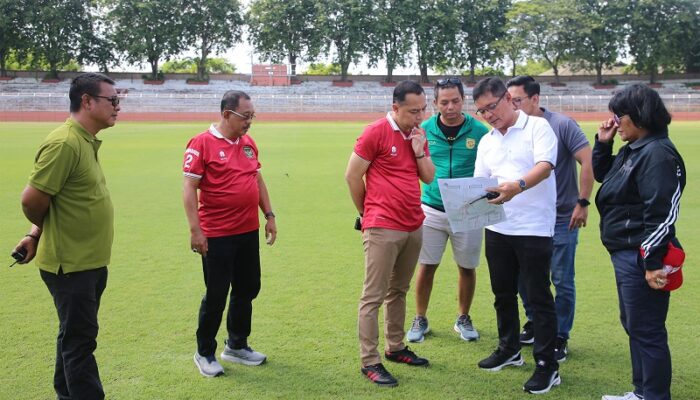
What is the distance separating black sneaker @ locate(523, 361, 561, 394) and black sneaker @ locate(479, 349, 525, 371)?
1.05 feet

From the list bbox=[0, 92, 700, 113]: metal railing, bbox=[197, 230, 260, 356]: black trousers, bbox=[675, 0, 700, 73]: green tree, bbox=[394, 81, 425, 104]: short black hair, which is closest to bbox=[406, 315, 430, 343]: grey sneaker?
bbox=[197, 230, 260, 356]: black trousers

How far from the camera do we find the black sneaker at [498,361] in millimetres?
4059

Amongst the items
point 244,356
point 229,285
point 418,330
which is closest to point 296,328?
point 244,356

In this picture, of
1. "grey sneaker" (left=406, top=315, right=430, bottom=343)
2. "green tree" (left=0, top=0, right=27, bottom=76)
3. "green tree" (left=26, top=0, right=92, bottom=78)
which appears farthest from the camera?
"green tree" (left=26, top=0, right=92, bottom=78)

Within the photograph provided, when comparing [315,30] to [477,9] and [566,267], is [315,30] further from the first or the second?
[566,267]

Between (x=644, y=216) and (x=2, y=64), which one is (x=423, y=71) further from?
(x=644, y=216)

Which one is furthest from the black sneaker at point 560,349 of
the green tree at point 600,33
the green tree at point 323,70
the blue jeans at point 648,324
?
the green tree at point 323,70

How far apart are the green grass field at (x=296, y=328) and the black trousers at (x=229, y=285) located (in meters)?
0.24

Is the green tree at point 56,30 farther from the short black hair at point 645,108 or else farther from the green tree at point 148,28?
the short black hair at point 645,108

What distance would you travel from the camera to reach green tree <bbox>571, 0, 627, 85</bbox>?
56.9 m

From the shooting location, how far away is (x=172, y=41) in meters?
58.5

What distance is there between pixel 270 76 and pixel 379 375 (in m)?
58.0

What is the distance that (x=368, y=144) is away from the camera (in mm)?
3889

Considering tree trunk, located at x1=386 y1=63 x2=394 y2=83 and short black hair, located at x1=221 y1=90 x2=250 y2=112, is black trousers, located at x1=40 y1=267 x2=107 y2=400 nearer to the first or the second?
short black hair, located at x1=221 y1=90 x2=250 y2=112
